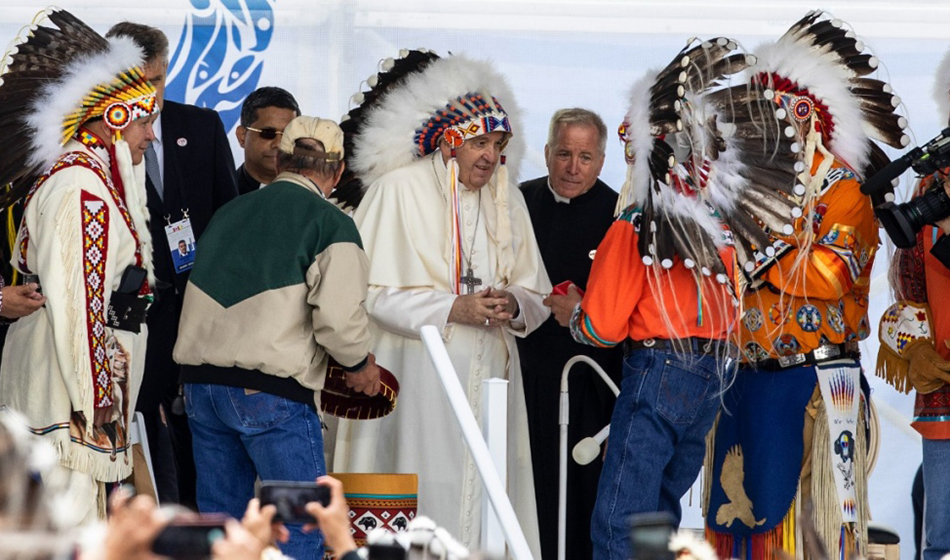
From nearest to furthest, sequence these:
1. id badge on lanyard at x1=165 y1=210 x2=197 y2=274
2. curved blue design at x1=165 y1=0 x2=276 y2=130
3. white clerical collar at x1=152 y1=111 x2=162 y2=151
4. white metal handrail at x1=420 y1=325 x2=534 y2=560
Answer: white metal handrail at x1=420 y1=325 x2=534 y2=560, id badge on lanyard at x1=165 y1=210 x2=197 y2=274, white clerical collar at x1=152 y1=111 x2=162 y2=151, curved blue design at x1=165 y1=0 x2=276 y2=130

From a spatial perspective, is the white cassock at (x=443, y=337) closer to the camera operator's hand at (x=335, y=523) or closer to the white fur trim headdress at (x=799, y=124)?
the white fur trim headdress at (x=799, y=124)

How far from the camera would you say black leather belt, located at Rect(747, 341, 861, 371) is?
160 inches

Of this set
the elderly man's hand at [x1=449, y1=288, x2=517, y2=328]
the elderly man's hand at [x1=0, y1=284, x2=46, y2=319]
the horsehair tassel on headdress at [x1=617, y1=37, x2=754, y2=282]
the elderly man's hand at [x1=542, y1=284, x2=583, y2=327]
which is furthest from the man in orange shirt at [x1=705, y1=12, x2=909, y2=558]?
the elderly man's hand at [x1=0, y1=284, x2=46, y2=319]

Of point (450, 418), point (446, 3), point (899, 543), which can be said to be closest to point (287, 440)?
point (450, 418)

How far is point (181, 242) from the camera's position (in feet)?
15.9

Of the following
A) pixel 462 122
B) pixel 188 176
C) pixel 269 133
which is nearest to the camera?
pixel 462 122

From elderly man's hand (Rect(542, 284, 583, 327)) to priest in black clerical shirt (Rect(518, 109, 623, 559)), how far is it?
45 cm

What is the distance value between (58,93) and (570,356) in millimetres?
2015

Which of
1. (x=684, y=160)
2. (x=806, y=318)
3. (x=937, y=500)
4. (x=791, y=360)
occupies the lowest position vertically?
(x=937, y=500)

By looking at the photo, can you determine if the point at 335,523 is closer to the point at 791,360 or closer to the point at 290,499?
the point at 290,499

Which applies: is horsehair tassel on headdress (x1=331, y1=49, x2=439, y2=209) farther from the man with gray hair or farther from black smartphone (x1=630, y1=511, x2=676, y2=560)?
black smartphone (x1=630, y1=511, x2=676, y2=560)

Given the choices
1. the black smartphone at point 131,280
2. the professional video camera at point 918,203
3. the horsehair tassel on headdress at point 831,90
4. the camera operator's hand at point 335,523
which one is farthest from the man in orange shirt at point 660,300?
the camera operator's hand at point 335,523

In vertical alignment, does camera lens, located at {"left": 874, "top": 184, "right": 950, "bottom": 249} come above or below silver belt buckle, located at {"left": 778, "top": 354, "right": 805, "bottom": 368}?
above

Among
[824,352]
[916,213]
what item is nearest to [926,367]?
[824,352]
